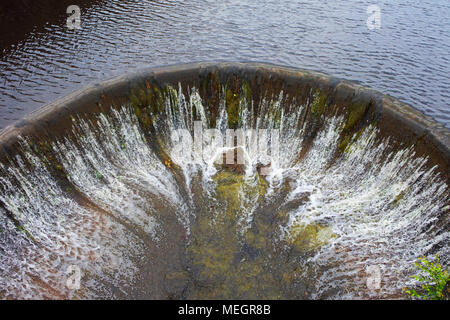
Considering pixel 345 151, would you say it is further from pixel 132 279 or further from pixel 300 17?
pixel 300 17

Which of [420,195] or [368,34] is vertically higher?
[368,34]

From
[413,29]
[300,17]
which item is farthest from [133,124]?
[413,29]

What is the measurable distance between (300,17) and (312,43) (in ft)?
10.6

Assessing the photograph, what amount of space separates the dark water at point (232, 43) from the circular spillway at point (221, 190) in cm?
209

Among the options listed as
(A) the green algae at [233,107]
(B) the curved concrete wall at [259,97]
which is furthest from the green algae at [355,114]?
(A) the green algae at [233,107]

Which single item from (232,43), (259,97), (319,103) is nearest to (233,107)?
(259,97)

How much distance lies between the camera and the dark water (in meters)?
12.3

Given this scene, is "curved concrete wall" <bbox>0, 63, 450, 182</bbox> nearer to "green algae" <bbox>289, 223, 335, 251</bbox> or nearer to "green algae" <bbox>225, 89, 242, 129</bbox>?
"green algae" <bbox>225, 89, 242, 129</bbox>

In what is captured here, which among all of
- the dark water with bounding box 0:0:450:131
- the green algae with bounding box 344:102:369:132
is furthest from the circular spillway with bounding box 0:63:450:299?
the dark water with bounding box 0:0:450:131

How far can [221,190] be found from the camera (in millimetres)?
10938

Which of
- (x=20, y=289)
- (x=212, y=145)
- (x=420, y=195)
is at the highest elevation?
(x=212, y=145)

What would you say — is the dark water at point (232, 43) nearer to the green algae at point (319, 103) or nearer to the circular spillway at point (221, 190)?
the circular spillway at point (221, 190)

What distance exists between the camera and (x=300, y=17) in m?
17.5

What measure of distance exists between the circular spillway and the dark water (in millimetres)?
2088
